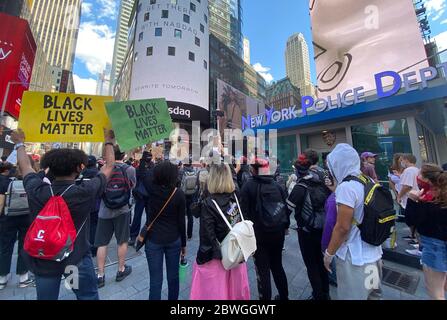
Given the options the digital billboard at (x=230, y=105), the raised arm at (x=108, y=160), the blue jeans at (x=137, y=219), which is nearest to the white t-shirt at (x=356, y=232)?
the raised arm at (x=108, y=160)

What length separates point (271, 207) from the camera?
2.65m

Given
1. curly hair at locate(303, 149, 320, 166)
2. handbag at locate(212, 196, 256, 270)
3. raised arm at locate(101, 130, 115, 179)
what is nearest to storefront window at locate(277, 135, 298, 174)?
curly hair at locate(303, 149, 320, 166)

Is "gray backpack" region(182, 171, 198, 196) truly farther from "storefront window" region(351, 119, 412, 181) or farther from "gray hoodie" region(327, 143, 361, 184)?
"storefront window" region(351, 119, 412, 181)

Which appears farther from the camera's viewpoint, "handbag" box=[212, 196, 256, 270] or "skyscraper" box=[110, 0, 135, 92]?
"skyscraper" box=[110, 0, 135, 92]

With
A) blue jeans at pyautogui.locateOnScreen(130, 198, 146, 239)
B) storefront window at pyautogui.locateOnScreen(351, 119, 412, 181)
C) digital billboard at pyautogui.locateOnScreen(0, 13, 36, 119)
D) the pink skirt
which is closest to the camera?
the pink skirt

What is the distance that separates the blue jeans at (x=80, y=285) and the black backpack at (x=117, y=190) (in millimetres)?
1329

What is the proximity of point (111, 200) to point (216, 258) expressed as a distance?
2257 millimetres

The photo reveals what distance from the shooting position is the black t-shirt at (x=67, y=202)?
1.82 m

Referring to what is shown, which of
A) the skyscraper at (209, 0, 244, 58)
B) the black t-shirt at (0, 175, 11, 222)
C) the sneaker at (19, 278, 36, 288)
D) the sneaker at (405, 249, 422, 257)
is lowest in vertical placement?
the sneaker at (19, 278, 36, 288)

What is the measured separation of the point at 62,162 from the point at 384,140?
1087cm

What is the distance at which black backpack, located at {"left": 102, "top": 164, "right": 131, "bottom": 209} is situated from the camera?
3389 millimetres

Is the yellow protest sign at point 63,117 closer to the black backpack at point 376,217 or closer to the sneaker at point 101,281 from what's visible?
the sneaker at point 101,281

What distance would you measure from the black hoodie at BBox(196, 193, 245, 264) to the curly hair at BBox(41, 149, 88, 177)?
1416 millimetres

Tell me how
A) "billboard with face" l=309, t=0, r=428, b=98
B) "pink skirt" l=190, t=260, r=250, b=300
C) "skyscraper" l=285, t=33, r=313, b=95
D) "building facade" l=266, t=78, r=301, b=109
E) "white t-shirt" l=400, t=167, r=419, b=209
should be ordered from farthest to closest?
"skyscraper" l=285, t=33, r=313, b=95, "building facade" l=266, t=78, r=301, b=109, "billboard with face" l=309, t=0, r=428, b=98, "white t-shirt" l=400, t=167, r=419, b=209, "pink skirt" l=190, t=260, r=250, b=300
